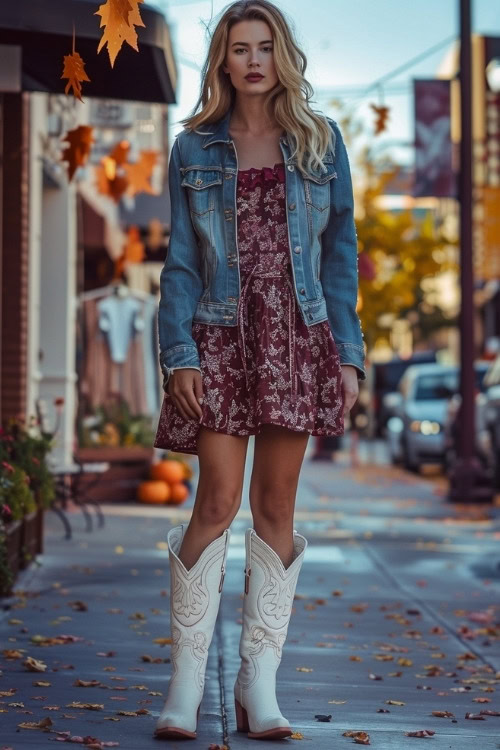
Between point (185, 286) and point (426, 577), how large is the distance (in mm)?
4881

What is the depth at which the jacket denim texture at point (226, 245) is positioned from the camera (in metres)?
3.91

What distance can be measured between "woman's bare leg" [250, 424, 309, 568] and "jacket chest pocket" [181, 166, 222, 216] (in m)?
0.64

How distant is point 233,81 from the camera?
4000mm

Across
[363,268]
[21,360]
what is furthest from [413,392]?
[21,360]

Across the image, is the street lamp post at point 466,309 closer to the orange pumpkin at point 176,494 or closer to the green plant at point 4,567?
the orange pumpkin at point 176,494

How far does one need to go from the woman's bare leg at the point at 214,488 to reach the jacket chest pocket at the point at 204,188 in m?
0.62

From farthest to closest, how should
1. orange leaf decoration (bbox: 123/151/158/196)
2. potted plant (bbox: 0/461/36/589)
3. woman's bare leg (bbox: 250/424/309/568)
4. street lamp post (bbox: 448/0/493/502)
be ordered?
street lamp post (bbox: 448/0/493/502)
orange leaf decoration (bbox: 123/151/158/196)
potted plant (bbox: 0/461/36/589)
woman's bare leg (bbox: 250/424/309/568)

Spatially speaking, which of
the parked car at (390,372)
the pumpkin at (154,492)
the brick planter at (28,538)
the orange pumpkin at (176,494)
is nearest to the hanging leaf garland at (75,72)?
the brick planter at (28,538)

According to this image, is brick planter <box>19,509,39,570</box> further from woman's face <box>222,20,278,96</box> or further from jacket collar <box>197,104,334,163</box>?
woman's face <box>222,20,278,96</box>

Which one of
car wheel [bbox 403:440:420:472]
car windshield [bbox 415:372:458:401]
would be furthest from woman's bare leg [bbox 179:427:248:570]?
car windshield [bbox 415:372:458:401]

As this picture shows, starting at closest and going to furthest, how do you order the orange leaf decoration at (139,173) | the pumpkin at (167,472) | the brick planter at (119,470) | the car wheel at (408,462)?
the orange leaf decoration at (139,173) → the brick planter at (119,470) → the pumpkin at (167,472) → the car wheel at (408,462)

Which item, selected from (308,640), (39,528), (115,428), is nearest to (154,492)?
(115,428)

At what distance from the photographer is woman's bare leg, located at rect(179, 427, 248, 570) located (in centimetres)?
388

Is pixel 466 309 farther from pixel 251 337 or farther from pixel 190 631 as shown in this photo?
pixel 190 631
